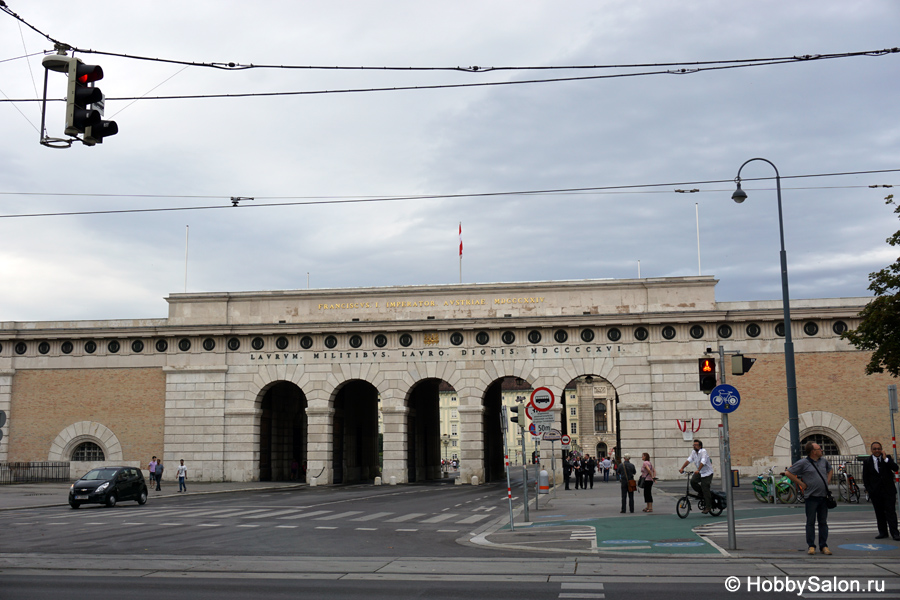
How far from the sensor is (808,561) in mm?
13352

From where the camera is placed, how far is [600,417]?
12838cm

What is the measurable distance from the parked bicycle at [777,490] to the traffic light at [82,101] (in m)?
21.3

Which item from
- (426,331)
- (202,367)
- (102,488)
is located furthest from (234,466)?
(102,488)

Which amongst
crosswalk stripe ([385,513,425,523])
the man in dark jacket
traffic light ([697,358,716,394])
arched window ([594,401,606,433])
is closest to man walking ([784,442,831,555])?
the man in dark jacket

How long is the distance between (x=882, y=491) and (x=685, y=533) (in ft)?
13.1

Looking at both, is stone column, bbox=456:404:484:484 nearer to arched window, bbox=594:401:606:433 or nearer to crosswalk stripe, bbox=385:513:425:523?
crosswalk stripe, bbox=385:513:425:523

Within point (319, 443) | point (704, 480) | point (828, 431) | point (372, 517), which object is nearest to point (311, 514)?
point (372, 517)

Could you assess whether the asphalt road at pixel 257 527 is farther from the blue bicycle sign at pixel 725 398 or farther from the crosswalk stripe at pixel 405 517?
the blue bicycle sign at pixel 725 398

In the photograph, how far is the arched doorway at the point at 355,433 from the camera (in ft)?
172

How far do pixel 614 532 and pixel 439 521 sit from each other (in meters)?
6.86

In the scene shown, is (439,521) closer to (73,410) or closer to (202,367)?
(202,367)

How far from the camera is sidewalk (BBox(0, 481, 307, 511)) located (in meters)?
31.9

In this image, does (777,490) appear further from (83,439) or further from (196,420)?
Answer: (83,439)

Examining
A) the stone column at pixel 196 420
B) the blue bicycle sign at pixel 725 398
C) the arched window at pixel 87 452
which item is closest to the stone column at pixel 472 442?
the stone column at pixel 196 420
